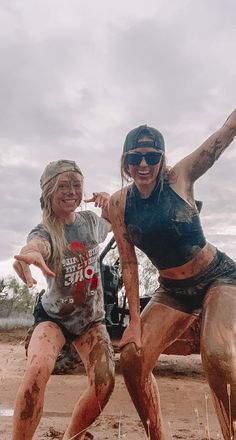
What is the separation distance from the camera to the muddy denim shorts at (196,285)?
339 cm

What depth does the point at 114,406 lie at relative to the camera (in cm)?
699

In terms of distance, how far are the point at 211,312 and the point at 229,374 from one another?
15.3 inches

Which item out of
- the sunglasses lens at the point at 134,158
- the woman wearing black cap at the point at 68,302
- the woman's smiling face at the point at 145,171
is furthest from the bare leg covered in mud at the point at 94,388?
the sunglasses lens at the point at 134,158

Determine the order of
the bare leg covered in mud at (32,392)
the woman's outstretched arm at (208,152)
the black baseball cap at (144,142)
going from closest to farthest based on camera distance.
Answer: the bare leg covered in mud at (32,392)
the woman's outstretched arm at (208,152)
the black baseball cap at (144,142)

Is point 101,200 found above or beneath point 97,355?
above

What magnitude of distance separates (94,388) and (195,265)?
1.12 metres

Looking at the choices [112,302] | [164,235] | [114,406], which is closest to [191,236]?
[164,235]

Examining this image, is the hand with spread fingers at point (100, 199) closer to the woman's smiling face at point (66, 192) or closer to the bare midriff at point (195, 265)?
the woman's smiling face at point (66, 192)

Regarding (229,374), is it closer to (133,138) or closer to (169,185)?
(169,185)

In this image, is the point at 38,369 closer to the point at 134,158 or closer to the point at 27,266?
the point at 27,266

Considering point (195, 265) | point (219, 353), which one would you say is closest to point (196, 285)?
point (195, 265)

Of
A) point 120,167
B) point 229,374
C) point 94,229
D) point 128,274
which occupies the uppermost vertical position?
point 120,167

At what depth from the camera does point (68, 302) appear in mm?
3785

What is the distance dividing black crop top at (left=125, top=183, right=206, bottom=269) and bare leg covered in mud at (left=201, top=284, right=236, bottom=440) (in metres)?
0.46
